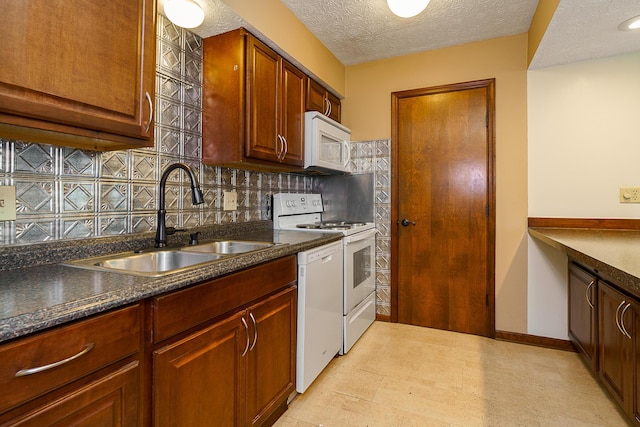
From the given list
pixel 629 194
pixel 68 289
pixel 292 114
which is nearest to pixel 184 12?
pixel 292 114

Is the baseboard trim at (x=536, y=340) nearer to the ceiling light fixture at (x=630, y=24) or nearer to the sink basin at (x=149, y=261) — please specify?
the ceiling light fixture at (x=630, y=24)

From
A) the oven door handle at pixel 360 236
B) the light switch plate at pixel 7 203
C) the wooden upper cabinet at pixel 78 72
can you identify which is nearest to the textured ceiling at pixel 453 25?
the wooden upper cabinet at pixel 78 72

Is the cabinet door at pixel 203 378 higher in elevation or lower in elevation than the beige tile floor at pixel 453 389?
higher

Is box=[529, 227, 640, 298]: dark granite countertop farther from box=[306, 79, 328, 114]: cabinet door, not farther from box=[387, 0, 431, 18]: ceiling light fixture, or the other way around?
box=[306, 79, 328, 114]: cabinet door

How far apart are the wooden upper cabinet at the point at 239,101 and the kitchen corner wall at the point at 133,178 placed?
0.25 feet

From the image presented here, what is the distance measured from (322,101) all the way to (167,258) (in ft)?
6.10

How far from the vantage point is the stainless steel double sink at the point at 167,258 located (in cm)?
128

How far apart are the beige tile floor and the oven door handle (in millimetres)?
828

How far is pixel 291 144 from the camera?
2273 millimetres

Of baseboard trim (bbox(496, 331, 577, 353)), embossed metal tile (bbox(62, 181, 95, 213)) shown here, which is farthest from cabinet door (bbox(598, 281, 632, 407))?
embossed metal tile (bbox(62, 181, 95, 213))

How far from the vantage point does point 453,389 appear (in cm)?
194

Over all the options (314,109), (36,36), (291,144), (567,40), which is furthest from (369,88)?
(36,36)

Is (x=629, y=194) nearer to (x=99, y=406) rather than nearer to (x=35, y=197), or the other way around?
(x=99, y=406)

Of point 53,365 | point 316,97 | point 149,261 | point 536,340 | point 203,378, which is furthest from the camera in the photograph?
point 316,97
